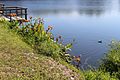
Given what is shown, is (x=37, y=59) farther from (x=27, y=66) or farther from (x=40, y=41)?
(x=40, y=41)

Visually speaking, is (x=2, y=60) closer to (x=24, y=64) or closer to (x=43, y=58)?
(x=24, y=64)

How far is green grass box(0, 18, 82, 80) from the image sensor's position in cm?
775

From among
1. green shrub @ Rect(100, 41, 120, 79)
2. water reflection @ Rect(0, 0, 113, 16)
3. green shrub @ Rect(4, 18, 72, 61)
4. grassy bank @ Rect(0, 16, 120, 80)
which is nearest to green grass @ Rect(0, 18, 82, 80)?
grassy bank @ Rect(0, 16, 120, 80)

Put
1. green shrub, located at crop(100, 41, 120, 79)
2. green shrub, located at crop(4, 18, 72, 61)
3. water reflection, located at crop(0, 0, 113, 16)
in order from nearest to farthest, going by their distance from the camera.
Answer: green shrub, located at crop(4, 18, 72, 61), green shrub, located at crop(100, 41, 120, 79), water reflection, located at crop(0, 0, 113, 16)

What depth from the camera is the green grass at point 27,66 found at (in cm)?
775

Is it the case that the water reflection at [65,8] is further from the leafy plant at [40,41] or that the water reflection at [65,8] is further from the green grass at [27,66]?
the green grass at [27,66]

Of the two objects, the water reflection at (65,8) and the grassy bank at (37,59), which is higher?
the grassy bank at (37,59)

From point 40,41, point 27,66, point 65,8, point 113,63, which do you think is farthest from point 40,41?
point 65,8

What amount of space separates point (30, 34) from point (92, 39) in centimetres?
2039

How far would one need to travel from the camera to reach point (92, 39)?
32.2 m

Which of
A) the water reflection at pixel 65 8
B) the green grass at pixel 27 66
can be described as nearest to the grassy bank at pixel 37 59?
the green grass at pixel 27 66

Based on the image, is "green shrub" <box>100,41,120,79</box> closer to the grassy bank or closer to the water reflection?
the grassy bank

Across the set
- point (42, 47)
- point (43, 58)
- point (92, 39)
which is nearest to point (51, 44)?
point (42, 47)

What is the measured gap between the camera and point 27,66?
8.43 m
